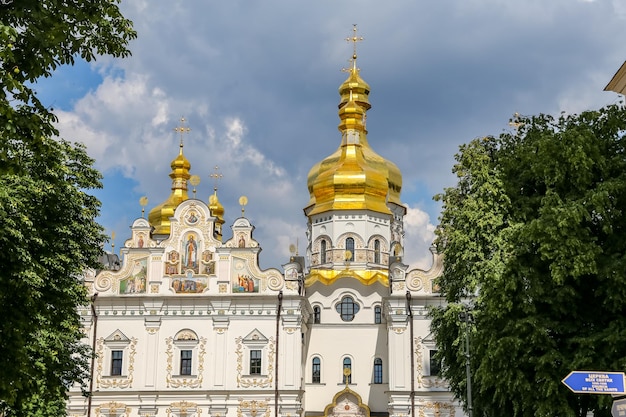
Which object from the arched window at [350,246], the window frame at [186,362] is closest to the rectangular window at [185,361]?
the window frame at [186,362]

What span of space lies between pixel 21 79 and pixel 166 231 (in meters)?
46.4

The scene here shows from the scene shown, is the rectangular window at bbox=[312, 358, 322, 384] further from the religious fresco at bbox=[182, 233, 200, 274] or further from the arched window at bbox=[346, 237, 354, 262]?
the religious fresco at bbox=[182, 233, 200, 274]

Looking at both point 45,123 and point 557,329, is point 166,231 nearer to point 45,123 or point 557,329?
point 557,329

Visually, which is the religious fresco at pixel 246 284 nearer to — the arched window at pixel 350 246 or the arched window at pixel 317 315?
the arched window at pixel 317 315

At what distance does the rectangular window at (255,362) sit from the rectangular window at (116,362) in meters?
6.58

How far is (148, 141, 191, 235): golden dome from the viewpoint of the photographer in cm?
5806

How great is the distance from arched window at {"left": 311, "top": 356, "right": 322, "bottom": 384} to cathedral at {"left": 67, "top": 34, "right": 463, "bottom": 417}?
0.18ft

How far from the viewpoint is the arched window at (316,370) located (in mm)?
45719

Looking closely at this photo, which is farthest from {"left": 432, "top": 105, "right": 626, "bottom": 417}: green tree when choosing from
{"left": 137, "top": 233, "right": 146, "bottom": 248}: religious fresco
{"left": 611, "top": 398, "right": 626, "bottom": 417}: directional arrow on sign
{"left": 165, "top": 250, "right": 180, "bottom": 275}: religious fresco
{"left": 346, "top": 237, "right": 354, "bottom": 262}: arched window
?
{"left": 346, "top": 237, "right": 354, "bottom": 262}: arched window

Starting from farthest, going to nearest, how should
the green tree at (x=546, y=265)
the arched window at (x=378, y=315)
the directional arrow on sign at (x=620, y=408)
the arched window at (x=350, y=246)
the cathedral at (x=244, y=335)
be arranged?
the arched window at (x=350, y=246), the arched window at (x=378, y=315), the cathedral at (x=244, y=335), the green tree at (x=546, y=265), the directional arrow on sign at (x=620, y=408)

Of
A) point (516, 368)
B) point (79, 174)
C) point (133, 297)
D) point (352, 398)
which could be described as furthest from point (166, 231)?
point (516, 368)

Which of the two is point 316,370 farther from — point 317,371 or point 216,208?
point 216,208

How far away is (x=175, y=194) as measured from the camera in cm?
→ 5859

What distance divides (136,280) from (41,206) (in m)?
23.2
